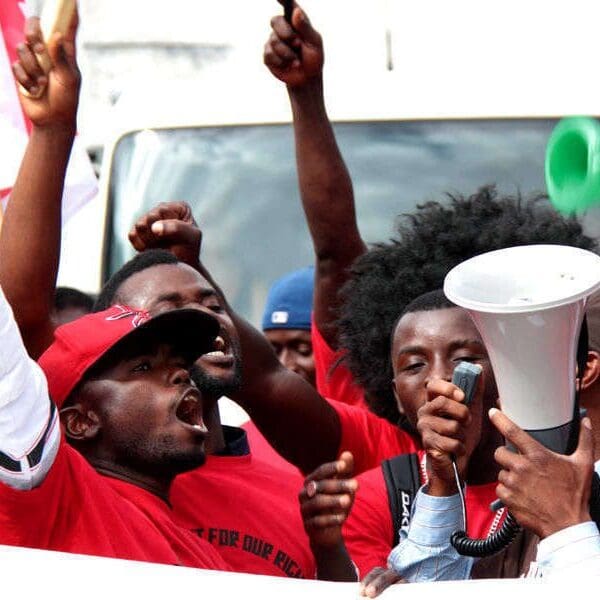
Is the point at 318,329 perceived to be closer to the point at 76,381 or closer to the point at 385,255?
the point at 385,255

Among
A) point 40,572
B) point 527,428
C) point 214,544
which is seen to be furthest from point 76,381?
point 527,428

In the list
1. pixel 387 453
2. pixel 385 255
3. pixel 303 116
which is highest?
pixel 303 116

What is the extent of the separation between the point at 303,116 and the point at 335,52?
2.62 m

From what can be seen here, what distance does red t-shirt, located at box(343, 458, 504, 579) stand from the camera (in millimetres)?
3900

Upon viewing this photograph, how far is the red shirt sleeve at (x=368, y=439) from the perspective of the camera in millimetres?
4645

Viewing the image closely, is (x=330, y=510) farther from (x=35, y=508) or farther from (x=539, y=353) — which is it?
(x=539, y=353)

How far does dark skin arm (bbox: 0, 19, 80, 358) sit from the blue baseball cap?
164 centimetres

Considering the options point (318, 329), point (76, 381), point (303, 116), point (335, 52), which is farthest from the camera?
point (335, 52)

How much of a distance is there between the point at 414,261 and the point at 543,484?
1.94 m

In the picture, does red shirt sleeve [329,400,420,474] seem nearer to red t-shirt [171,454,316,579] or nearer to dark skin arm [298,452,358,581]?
red t-shirt [171,454,316,579]

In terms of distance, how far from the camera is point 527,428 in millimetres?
2955

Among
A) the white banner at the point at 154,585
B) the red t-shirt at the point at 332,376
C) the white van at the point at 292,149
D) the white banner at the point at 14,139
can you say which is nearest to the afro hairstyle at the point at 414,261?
the red t-shirt at the point at 332,376

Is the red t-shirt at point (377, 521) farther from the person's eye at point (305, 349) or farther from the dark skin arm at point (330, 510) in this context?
the person's eye at point (305, 349)

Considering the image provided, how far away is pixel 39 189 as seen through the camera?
4090mm
